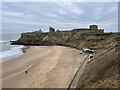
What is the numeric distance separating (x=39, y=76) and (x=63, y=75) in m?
2.84

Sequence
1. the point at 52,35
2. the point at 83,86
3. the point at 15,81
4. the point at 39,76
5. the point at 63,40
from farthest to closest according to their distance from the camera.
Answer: the point at 52,35, the point at 63,40, the point at 39,76, the point at 15,81, the point at 83,86

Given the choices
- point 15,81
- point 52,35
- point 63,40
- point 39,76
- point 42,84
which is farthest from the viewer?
point 52,35

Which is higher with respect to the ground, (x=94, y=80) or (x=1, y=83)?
(x=94, y=80)

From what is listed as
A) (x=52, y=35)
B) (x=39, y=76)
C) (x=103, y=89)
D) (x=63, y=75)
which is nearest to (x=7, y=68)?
(x=39, y=76)

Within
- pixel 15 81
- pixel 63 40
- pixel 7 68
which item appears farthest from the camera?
pixel 63 40

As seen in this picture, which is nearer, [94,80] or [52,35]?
[94,80]

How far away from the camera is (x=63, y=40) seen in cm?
8088

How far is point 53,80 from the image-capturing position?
2191cm

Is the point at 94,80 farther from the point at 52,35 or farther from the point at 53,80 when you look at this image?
the point at 52,35

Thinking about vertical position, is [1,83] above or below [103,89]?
below

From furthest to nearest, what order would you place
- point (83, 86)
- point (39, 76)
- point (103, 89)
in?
point (39, 76) → point (83, 86) → point (103, 89)

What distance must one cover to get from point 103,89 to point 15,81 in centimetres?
1184

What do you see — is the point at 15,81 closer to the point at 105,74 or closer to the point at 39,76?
the point at 39,76

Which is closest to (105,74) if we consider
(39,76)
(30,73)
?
(39,76)
